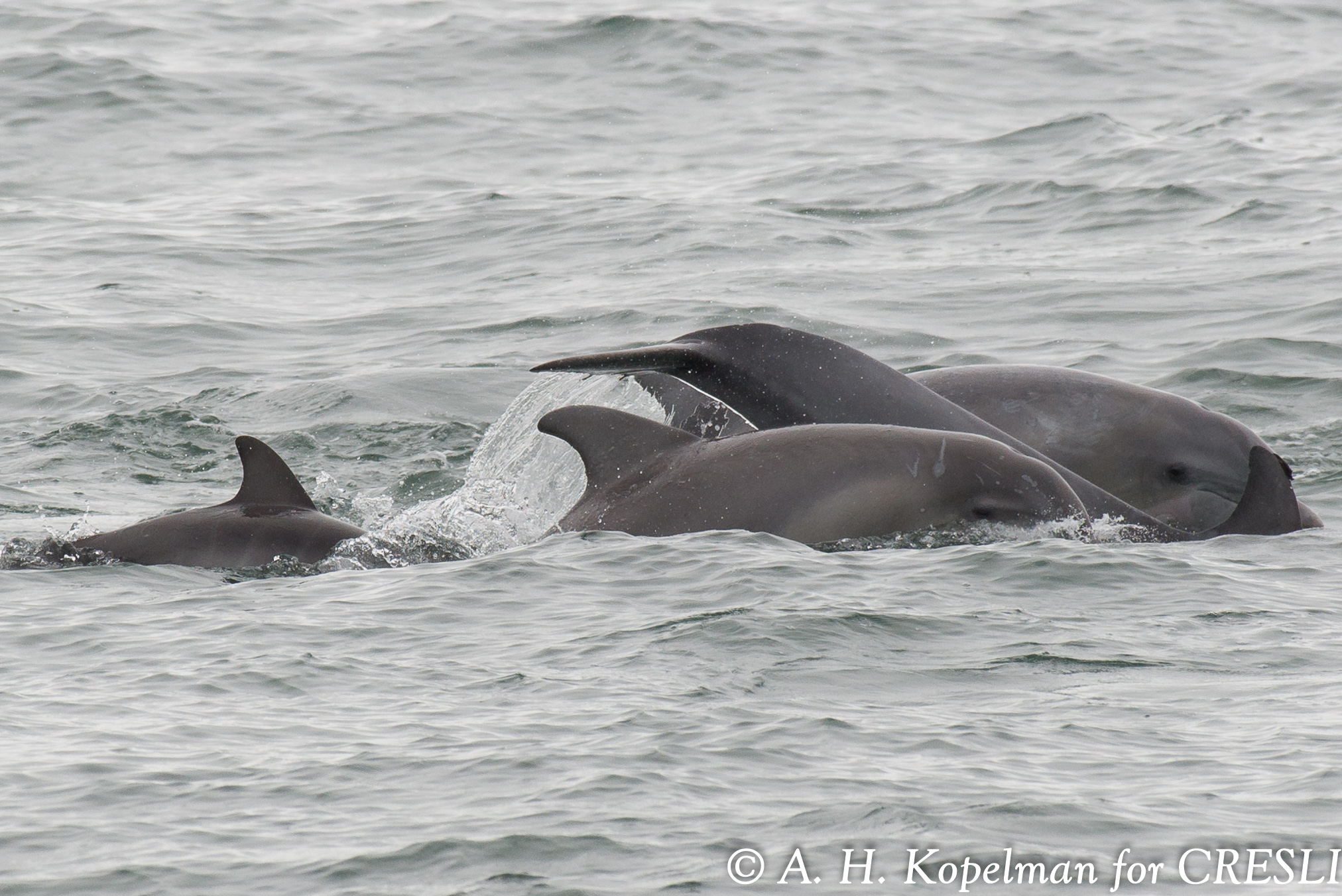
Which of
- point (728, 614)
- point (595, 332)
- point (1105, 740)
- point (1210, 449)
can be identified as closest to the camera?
point (1105, 740)

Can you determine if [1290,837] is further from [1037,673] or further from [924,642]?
[924,642]

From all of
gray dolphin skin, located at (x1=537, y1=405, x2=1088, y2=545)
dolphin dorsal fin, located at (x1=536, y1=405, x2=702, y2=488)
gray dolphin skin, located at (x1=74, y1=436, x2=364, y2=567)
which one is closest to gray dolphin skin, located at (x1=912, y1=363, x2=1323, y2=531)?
gray dolphin skin, located at (x1=537, y1=405, x2=1088, y2=545)

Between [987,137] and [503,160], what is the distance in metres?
6.32

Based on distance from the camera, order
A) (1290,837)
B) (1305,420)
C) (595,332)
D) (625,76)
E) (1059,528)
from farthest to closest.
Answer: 1. (625,76)
2. (595,332)
3. (1305,420)
4. (1059,528)
5. (1290,837)

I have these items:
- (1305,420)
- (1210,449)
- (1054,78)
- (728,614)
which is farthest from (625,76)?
(728,614)

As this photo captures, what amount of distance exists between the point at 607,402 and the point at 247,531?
2.24 meters

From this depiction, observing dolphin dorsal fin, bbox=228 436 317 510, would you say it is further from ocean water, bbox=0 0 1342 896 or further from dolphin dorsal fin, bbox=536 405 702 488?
dolphin dorsal fin, bbox=536 405 702 488

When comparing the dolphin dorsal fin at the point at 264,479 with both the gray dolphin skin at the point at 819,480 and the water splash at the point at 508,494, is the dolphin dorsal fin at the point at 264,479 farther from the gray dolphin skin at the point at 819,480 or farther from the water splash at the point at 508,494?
the gray dolphin skin at the point at 819,480

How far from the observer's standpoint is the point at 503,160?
2392 cm

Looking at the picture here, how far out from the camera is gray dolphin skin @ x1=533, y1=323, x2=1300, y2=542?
8750 mm

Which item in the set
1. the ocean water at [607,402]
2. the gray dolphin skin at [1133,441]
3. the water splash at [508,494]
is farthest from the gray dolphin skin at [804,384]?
the water splash at [508,494]

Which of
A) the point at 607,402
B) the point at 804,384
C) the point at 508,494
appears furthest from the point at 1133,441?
the point at 508,494

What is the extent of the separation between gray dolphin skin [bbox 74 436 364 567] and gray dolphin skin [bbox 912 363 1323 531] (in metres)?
3.24

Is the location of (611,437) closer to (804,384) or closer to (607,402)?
(804,384)
